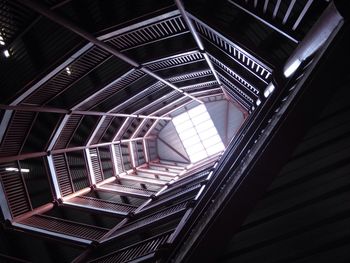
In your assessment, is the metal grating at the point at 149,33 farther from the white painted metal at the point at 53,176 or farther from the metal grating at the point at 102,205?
the metal grating at the point at 102,205

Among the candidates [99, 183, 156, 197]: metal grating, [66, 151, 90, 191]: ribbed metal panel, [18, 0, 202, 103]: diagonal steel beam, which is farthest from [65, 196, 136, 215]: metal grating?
[18, 0, 202, 103]: diagonal steel beam

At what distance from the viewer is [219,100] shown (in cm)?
2278

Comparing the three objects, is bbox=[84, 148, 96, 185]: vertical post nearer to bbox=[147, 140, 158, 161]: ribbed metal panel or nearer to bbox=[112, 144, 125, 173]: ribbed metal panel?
bbox=[112, 144, 125, 173]: ribbed metal panel

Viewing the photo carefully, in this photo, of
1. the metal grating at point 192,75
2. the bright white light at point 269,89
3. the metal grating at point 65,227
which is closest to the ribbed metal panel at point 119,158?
the metal grating at point 192,75

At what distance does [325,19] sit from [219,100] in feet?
66.3

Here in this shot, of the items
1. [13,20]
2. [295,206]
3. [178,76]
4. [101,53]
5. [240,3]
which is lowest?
[295,206]

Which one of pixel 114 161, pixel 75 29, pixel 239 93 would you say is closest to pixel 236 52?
pixel 75 29

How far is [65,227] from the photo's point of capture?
10.1 meters

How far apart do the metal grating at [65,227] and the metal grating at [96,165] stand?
425cm

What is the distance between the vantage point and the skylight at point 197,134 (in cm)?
2434

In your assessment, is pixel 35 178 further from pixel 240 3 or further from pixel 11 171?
pixel 240 3

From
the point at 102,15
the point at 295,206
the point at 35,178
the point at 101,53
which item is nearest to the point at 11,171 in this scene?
the point at 35,178

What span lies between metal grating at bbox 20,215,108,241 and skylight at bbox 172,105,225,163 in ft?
50.8

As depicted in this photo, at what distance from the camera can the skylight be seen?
24344mm
